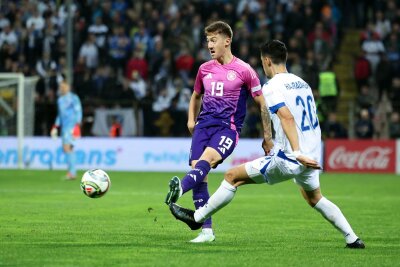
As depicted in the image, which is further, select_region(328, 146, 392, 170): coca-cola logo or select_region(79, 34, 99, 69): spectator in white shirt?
select_region(79, 34, 99, 69): spectator in white shirt

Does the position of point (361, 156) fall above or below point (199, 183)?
below

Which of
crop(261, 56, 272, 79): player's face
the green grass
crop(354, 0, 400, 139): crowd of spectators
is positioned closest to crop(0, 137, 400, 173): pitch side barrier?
crop(354, 0, 400, 139): crowd of spectators

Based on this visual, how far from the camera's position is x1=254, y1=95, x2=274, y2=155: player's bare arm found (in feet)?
34.2

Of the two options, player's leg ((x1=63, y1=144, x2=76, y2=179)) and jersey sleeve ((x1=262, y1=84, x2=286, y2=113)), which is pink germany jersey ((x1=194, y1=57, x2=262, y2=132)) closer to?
jersey sleeve ((x1=262, y1=84, x2=286, y2=113))

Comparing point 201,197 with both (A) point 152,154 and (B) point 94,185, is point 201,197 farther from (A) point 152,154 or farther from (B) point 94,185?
(A) point 152,154

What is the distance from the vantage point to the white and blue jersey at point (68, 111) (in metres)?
→ 21.7

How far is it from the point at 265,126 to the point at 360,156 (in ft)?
50.2

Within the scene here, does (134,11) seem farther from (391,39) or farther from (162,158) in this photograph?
(391,39)

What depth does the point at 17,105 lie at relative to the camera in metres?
26.5

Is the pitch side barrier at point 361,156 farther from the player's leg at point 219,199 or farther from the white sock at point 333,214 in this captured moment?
the player's leg at point 219,199

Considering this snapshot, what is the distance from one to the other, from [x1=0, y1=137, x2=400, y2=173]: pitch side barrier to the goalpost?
40 centimetres

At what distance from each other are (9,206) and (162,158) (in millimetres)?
10887

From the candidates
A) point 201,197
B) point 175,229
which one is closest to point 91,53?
point 175,229

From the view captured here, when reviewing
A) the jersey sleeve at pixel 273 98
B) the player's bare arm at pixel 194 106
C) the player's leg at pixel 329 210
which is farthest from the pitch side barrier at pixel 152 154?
the jersey sleeve at pixel 273 98
